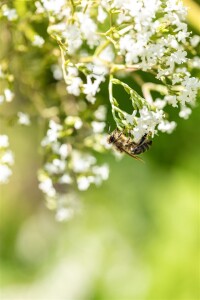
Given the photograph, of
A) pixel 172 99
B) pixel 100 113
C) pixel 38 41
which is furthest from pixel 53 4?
pixel 100 113

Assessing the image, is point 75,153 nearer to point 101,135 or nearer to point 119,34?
point 101,135

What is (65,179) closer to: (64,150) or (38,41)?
(64,150)

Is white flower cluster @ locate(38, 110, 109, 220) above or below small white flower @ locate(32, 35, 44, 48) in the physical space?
below

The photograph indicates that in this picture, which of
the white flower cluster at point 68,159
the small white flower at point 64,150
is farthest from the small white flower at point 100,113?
the small white flower at point 64,150

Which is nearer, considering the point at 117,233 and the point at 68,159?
the point at 68,159

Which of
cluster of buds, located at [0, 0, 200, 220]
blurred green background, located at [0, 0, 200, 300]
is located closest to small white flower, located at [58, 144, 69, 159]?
cluster of buds, located at [0, 0, 200, 220]

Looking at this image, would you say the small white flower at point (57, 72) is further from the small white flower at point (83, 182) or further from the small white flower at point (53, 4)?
the small white flower at point (53, 4)

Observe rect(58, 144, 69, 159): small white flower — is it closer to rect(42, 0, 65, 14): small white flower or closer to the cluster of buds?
the cluster of buds
